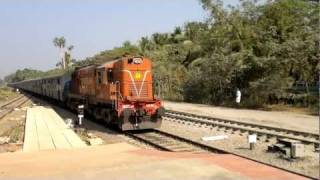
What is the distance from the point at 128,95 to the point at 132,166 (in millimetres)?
8759

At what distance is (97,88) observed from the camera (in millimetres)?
23188

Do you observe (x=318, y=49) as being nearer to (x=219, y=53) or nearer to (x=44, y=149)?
(x=219, y=53)

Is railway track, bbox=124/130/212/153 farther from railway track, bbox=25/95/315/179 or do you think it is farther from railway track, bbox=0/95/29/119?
railway track, bbox=0/95/29/119

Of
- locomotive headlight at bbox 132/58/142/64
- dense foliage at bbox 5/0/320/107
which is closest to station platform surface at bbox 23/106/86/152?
locomotive headlight at bbox 132/58/142/64

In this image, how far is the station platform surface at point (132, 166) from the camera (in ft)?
35.2

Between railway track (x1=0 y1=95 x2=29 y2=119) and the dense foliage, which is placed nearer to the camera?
the dense foliage

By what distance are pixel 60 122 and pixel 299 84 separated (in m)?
15.3

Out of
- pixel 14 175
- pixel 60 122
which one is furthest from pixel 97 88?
pixel 14 175

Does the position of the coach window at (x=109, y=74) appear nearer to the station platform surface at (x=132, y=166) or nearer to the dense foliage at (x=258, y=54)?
the dense foliage at (x=258, y=54)

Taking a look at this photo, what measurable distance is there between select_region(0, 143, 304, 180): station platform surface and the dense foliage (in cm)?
1297

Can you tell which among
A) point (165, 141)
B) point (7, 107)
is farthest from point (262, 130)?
point (7, 107)

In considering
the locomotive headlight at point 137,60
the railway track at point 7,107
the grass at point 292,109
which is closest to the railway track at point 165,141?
the locomotive headlight at point 137,60

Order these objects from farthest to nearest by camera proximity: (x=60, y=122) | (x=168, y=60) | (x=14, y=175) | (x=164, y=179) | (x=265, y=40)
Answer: (x=168, y=60)
(x=265, y=40)
(x=60, y=122)
(x=14, y=175)
(x=164, y=179)

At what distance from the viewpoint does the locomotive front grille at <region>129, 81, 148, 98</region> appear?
20.6 metres
